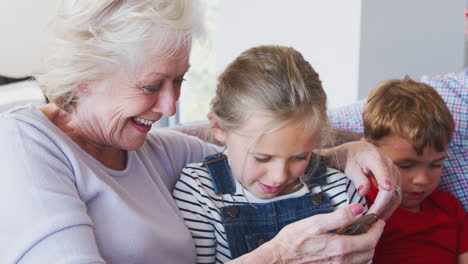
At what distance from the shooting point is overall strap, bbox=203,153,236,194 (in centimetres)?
156

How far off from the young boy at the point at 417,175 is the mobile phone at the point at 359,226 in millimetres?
441

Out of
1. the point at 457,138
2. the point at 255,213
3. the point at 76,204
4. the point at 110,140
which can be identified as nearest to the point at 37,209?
the point at 76,204

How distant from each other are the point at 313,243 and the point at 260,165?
0.24 metres

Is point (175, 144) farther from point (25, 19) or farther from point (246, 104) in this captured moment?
point (25, 19)

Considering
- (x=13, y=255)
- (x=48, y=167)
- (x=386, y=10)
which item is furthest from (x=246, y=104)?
(x=386, y=10)

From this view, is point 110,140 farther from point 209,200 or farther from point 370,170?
point 370,170

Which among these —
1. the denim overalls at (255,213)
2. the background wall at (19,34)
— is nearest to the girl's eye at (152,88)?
the denim overalls at (255,213)

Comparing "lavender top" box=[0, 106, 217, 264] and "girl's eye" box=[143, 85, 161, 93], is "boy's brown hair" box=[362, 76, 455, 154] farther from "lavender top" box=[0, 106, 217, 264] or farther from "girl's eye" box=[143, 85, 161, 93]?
"girl's eye" box=[143, 85, 161, 93]

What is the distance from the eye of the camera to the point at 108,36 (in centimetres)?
123

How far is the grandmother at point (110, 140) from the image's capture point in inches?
43.9

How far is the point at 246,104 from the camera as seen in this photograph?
1440 millimetres

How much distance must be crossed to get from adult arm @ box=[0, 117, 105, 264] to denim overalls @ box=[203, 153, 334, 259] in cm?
Answer: 47

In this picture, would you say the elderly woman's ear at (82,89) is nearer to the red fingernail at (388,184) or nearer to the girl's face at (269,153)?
the girl's face at (269,153)

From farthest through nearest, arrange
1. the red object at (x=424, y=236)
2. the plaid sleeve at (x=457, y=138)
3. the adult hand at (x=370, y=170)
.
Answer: the plaid sleeve at (x=457, y=138)
the red object at (x=424, y=236)
the adult hand at (x=370, y=170)
